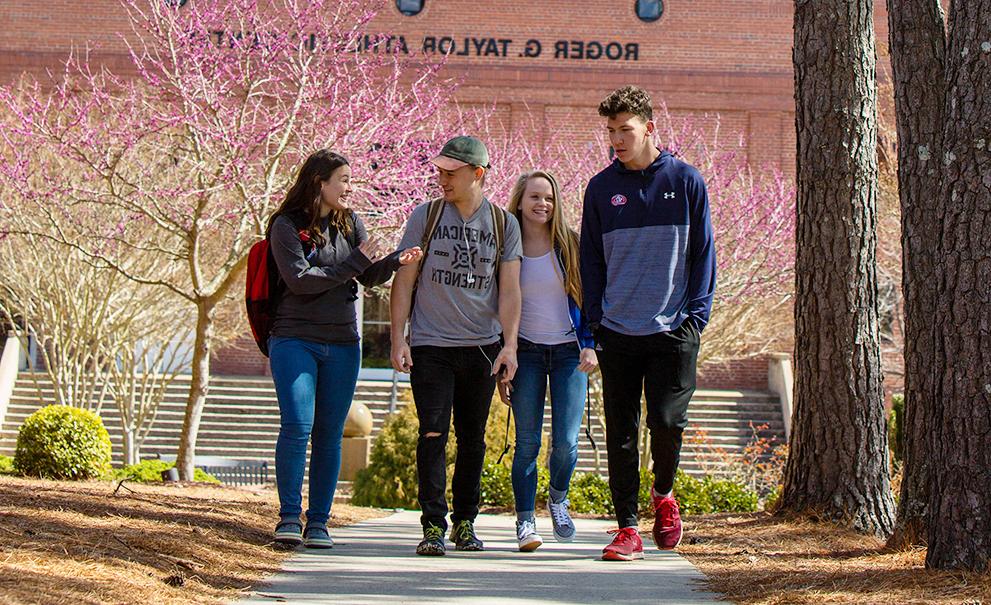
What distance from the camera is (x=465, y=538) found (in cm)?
622

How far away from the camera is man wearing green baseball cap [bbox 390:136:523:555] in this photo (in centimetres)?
612

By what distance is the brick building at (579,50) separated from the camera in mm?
27750

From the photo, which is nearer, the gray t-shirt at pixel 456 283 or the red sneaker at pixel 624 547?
the red sneaker at pixel 624 547

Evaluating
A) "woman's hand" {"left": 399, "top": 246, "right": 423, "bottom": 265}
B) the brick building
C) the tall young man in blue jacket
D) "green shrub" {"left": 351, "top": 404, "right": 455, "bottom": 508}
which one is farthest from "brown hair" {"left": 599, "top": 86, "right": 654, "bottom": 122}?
the brick building

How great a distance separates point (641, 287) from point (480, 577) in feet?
4.95

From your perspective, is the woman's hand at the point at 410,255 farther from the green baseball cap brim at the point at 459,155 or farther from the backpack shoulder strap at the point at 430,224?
the green baseball cap brim at the point at 459,155

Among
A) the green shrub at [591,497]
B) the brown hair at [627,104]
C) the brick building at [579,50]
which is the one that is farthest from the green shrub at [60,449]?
the brick building at [579,50]

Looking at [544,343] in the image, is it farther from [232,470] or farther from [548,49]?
[548,49]

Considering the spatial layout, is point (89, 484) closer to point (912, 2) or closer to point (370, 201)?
point (370, 201)

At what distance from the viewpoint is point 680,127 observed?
84.6 ft

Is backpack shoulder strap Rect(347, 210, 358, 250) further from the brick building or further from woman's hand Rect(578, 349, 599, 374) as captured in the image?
the brick building

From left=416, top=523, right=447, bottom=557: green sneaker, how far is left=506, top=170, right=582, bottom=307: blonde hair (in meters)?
1.30

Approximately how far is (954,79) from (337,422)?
3.22 m

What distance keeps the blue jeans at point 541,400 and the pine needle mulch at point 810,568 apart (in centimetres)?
84
